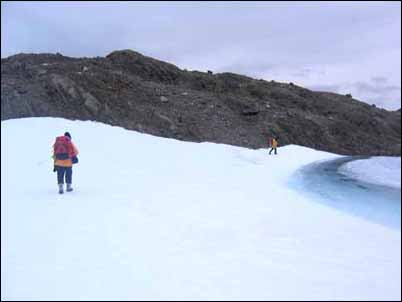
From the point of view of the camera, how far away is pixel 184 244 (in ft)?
22.2

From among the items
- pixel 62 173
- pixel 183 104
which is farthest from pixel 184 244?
pixel 183 104

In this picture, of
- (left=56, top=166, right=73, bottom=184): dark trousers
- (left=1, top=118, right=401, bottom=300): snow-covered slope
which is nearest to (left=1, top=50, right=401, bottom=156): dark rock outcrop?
(left=1, top=118, right=401, bottom=300): snow-covered slope

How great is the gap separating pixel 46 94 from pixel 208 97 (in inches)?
→ 720

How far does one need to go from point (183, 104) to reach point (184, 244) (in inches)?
1277

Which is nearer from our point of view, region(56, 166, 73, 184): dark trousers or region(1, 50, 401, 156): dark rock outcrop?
region(56, 166, 73, 184): dark trousers

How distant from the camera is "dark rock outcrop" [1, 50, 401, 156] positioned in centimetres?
2980

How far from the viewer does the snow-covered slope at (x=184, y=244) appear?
5.19m

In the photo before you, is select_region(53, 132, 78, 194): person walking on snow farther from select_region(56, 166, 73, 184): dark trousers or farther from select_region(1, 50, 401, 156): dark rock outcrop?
select_region(1, 50, 401, 156): dark rock outcrop

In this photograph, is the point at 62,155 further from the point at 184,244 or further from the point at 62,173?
the point at 184,244

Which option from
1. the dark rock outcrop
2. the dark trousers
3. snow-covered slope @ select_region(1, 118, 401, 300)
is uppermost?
the dark rock outcrop

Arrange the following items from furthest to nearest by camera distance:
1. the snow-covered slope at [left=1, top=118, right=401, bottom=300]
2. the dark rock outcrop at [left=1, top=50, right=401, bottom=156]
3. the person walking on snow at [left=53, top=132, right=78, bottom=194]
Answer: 1. the dark rock outcrop at [left=1, top=50, right=401, bottom=156]
2. the person walking on snow at [left=53, top=132, right=78, bottom=194]
3. the snow-covered slope at [left=1, top=118, right=401, bottom=300]

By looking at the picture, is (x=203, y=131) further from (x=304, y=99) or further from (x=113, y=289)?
(x=113, y=289)

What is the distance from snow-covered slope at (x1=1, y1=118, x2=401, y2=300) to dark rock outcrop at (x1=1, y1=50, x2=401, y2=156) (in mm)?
17227

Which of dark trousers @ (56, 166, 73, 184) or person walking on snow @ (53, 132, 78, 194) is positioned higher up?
person walking on snow @ (53, 132, 78, 194)
